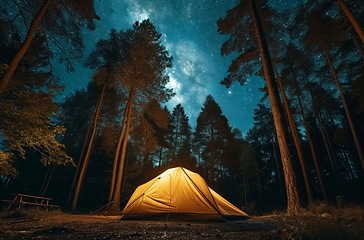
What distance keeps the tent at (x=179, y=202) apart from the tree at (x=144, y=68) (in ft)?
16.7

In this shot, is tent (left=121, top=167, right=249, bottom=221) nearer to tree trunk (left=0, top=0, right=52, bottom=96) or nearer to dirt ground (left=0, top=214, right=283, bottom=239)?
dirt ground (left=0, top=214, right=283, bottom=239)

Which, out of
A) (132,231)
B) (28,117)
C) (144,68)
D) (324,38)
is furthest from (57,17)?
(324,38)

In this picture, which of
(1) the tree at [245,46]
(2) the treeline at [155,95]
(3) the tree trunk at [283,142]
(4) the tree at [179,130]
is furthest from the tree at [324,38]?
(4) the tree at [179,130]

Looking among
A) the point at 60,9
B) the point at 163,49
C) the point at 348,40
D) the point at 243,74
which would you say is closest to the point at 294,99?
the point at 348,40

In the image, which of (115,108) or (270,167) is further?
(270,167)

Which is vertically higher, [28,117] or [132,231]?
[28,117]

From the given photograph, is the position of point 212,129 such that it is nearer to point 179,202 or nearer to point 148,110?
point 148,110

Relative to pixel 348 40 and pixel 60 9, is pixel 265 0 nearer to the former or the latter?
pixel 348 40

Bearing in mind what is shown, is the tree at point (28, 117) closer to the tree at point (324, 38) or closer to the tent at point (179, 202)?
the tent at point (179, 202)

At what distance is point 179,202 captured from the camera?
536 cm

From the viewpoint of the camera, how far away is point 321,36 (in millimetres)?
10336

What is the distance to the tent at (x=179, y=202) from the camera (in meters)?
5.07

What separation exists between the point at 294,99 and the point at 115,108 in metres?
15.0

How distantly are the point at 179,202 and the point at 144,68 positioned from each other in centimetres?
832
